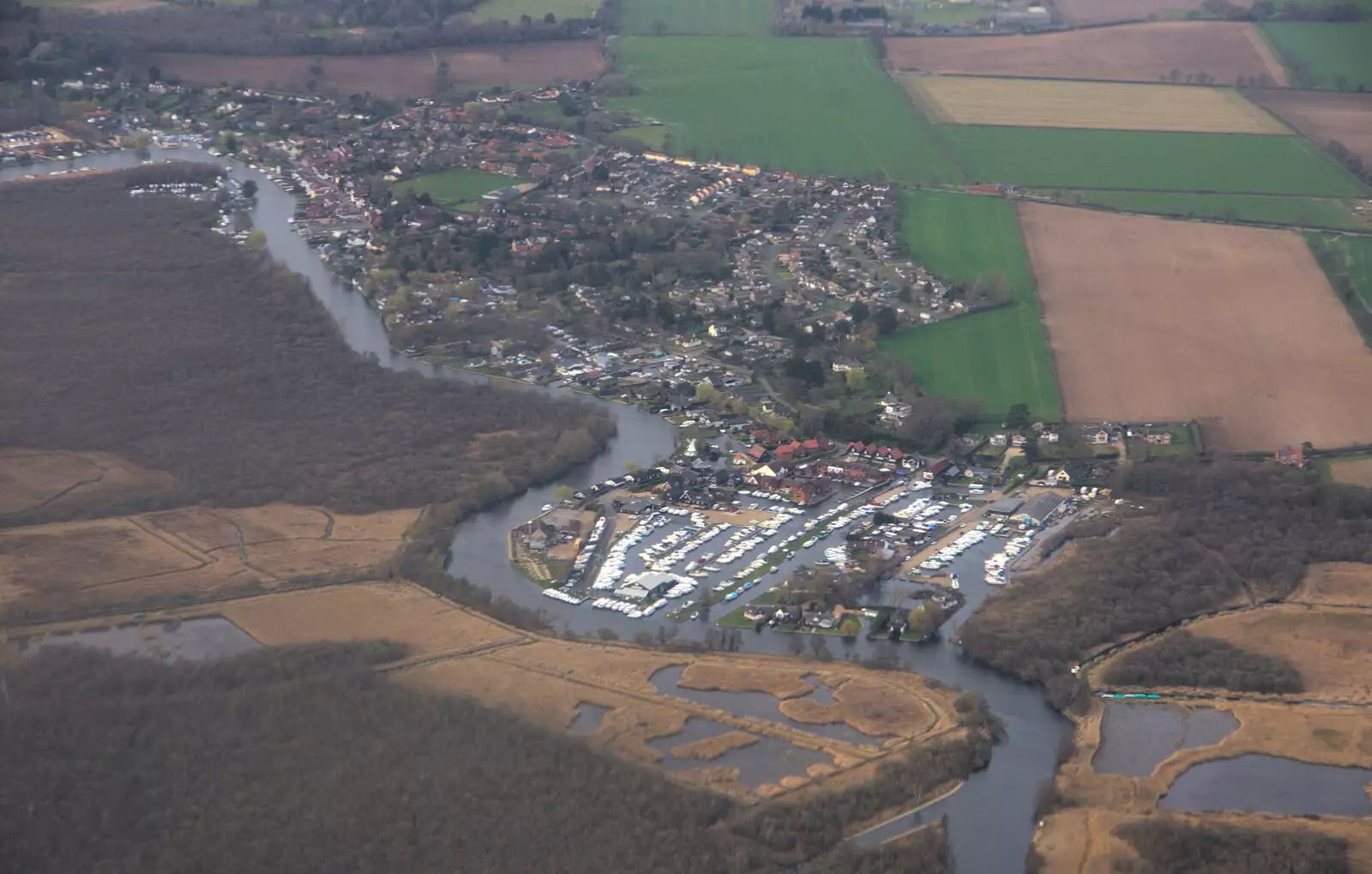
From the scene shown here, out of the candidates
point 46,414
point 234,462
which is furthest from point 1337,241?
point 46,414

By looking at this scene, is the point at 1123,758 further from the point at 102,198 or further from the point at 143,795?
the point at 102,198

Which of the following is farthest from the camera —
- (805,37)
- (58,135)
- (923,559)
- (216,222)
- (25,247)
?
(805,37)

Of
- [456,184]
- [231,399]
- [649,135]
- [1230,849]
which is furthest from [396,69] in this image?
[1230,849]

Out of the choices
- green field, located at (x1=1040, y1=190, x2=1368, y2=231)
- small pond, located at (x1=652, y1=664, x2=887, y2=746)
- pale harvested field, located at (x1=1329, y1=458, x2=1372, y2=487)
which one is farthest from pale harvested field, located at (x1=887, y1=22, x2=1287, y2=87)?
small pond, located at (x1=652, y1=664, x2=887, y2=746)

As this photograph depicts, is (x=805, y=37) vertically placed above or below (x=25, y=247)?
above

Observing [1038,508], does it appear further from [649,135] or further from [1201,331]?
[649,135]

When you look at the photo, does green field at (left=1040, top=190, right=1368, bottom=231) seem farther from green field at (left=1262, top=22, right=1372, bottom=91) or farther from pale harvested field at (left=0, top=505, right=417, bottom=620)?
pale harvested field at (left=0, top=505, right=417, bottom=620)

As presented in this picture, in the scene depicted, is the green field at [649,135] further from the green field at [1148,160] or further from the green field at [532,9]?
the green field at [532,9]
